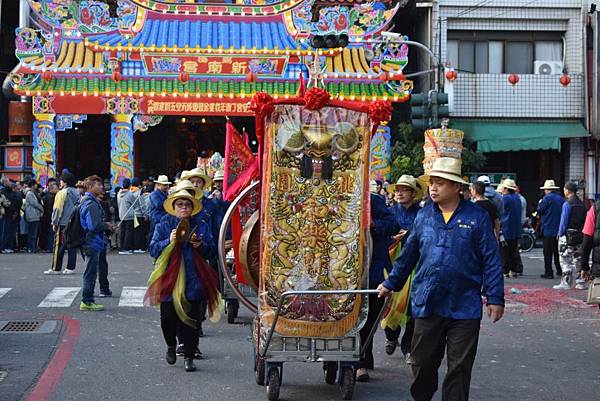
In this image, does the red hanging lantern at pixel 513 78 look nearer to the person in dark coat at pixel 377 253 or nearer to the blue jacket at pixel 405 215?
the blue jacket at pixel 405 215

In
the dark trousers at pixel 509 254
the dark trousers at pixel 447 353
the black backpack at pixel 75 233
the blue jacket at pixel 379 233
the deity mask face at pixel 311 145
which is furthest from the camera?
the dark trousers at pixel 509 254

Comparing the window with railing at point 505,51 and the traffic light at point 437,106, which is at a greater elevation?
the window with railing at point 505,51

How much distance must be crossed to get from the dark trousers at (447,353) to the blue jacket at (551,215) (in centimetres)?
1187

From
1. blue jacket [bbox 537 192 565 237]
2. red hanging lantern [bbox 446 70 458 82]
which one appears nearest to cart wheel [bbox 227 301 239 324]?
blue jacket [bbox 537 192 565 237]

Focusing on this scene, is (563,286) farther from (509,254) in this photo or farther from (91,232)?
(91,232)

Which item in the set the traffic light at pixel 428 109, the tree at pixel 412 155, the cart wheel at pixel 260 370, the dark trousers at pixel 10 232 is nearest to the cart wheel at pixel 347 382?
the cart wheel at pixel 260 370

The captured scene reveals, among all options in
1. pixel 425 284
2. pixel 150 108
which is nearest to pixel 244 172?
pixel 425 284

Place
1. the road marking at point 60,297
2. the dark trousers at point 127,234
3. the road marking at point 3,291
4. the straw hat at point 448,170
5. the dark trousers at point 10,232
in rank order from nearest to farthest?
the straw hat at point 448,170, the road marking at point 60,297, the road marking at point 3,291, the dark trousers at point 10,232, the dark trousers at point 127,234

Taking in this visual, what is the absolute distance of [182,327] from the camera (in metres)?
9.09

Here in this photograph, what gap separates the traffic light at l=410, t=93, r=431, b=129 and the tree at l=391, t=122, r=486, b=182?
717 centimetres

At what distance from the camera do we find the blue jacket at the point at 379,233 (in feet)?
28.6

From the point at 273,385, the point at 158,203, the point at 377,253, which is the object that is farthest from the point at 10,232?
the point at 273,385

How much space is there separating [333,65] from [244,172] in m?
20.1

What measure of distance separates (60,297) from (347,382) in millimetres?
7697
